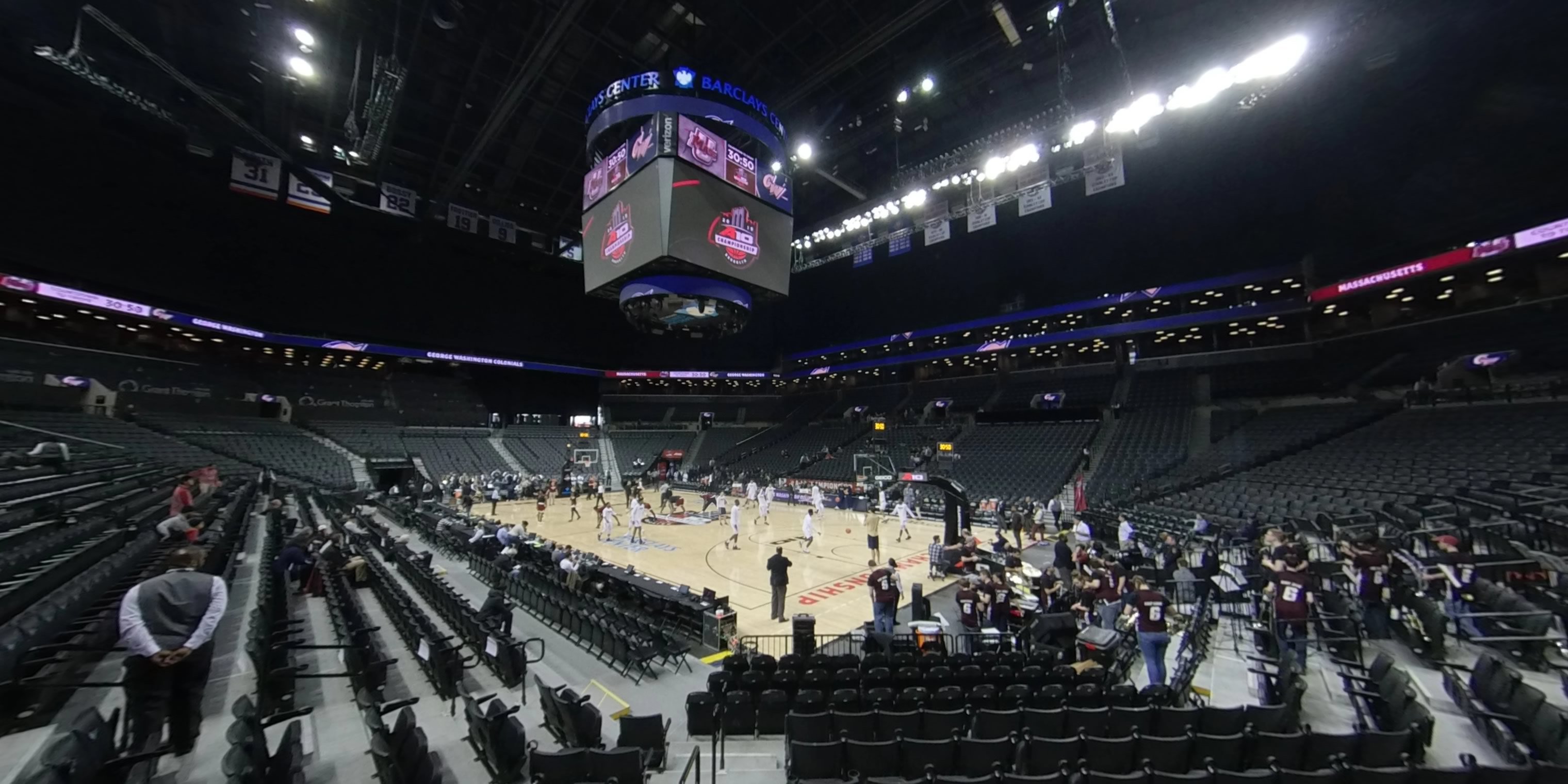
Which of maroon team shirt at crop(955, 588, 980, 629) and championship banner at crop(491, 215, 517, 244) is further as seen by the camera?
championship banner at crop(491, 215, 517, 244)

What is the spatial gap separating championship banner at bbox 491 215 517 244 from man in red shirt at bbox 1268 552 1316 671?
3739 cm

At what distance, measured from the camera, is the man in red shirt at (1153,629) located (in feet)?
21.6

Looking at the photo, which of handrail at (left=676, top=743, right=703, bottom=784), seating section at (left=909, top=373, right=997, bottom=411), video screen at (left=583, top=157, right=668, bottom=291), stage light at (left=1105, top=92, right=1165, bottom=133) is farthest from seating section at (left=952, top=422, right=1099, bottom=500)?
handrail at (left=676, top=743, right=703, bottom=784)

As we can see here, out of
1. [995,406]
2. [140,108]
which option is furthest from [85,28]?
[995,406]

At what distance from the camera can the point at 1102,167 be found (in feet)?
54.6

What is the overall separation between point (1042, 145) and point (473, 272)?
35.6 metres

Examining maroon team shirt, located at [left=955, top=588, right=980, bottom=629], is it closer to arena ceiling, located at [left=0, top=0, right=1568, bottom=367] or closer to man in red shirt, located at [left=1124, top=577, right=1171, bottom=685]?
man in red shirt, located at [left=1124, top=577, right=1171, bottom=685]

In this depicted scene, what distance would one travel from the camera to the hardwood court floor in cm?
1132

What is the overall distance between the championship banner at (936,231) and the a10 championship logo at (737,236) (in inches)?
373

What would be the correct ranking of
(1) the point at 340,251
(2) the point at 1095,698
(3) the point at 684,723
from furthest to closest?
(1) the point at 340,251
(3) the point at 684,723
(2) the point at 1095,698

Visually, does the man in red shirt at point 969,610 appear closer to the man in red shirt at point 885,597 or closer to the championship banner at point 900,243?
the man in red shirt at point 885,597

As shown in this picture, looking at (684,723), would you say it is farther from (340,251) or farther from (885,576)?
(340,251)

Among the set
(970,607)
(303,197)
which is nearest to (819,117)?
(970,607)

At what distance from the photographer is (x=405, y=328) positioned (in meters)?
33.0
